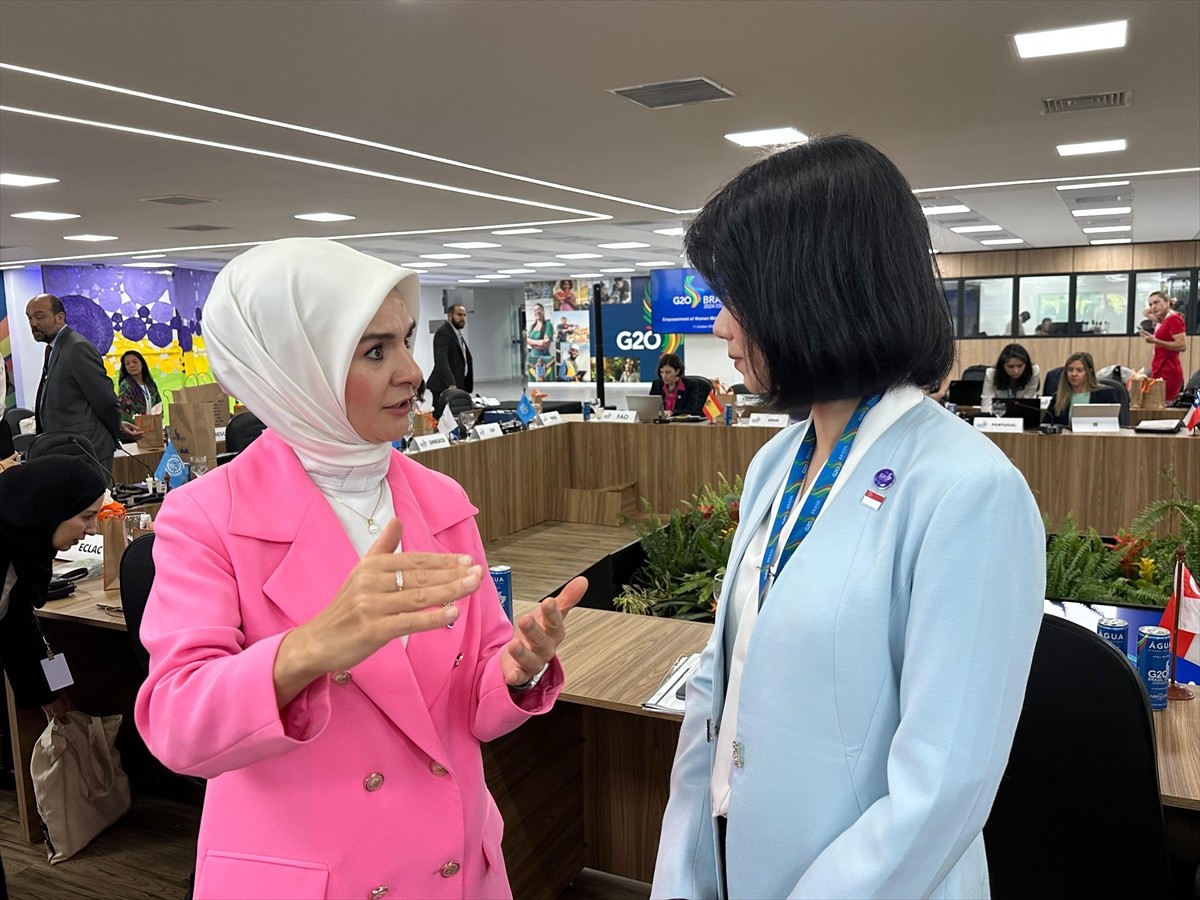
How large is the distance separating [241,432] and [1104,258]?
14903 mm

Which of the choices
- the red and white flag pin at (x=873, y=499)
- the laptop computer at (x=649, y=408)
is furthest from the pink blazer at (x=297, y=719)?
the laptop computer at (x=649, y=408)

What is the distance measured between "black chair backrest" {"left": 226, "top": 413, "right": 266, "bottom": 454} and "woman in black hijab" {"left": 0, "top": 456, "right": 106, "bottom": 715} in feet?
9.11

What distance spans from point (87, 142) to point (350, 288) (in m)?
5.78

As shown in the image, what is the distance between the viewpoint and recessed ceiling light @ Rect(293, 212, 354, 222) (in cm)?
977

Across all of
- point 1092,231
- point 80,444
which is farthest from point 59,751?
point 1092,231

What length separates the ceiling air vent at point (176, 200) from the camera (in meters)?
8.22

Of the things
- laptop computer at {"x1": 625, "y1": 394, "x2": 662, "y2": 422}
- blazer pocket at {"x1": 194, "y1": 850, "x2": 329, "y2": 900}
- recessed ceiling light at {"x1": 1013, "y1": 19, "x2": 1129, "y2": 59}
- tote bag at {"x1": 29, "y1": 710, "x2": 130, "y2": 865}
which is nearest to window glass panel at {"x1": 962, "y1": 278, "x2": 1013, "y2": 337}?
laptop computer at {"x1": 625, "y1": 394, "x2": 662, "y2": 422}

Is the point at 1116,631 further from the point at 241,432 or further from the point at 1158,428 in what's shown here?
the point at 241,432

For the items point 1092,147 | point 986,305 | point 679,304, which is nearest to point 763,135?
point 1092,147

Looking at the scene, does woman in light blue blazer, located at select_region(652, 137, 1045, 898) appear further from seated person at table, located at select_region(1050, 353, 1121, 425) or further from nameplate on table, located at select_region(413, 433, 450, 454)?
seated person at table, located at select_region(1050, 353, 1121, 425)

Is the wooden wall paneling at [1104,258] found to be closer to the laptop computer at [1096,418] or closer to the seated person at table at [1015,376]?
the seated person at table at [1015,376]

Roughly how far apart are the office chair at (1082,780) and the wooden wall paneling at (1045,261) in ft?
53.8

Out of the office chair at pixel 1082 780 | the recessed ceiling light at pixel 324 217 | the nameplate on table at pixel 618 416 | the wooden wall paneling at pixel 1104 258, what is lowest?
the office chair at pixel 1082 780

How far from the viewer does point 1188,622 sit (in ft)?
6.18
